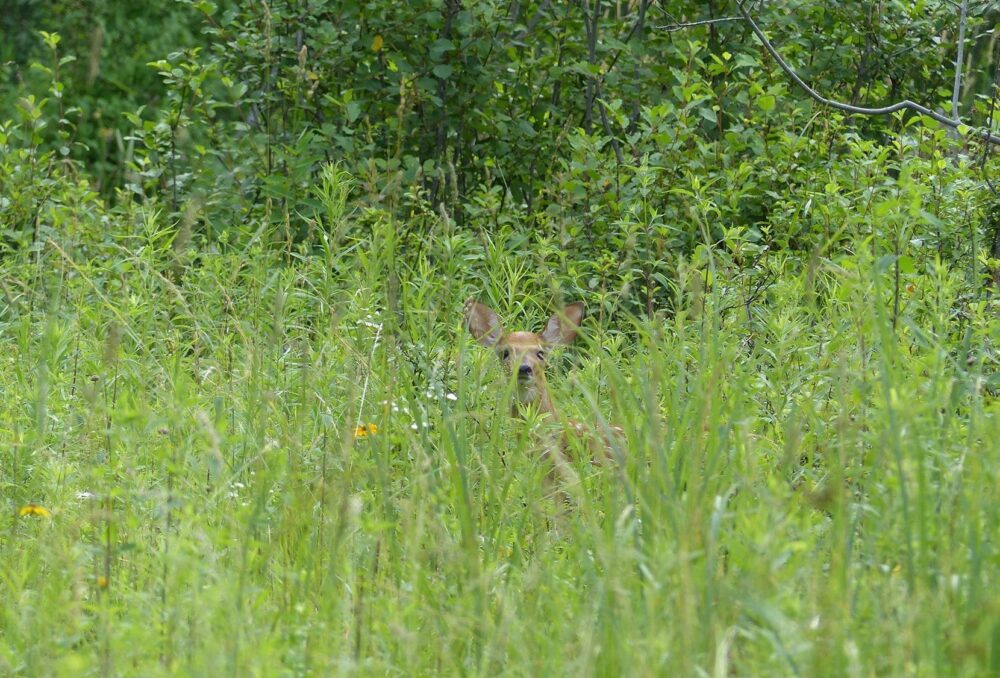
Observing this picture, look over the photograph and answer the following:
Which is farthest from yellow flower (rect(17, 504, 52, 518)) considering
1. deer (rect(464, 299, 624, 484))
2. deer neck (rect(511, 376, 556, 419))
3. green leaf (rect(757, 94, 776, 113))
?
green leaf (rect(757, 94, 776, 113))

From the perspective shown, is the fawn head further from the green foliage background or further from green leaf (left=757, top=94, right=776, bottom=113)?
green leaf (left=757, top=94, right=776, bottom=113)

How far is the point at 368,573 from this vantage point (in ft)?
10.6

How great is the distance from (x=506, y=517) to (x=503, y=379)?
518mm

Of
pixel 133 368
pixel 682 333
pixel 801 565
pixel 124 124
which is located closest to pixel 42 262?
pixel 133 368

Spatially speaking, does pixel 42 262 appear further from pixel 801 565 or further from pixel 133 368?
pixel 801 565

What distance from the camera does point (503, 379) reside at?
4.22 m

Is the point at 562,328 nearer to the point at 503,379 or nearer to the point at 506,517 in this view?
the point at 503,379

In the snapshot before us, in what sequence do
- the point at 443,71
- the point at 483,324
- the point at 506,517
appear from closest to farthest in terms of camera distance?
1. the point at 506,517
2. the point at 483,324
3. the point at 443,71

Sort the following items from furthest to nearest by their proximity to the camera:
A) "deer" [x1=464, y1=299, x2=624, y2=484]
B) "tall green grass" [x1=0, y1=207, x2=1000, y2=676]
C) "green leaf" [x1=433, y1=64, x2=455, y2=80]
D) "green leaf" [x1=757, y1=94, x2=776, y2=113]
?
"green leaf" [x1=433, y1=64, x2=455, y2=80]
"green leaf" [x1=757, y1=94, x2=776, y2=113]
"deer" [x1=464, y1=299, x2=624, y2=484]
"tall green grass" [x1=0, y1=207, x2=1000, y2=676]

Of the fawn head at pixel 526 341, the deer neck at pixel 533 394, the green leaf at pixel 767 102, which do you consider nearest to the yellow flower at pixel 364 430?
the fawn head at pixel 526 341

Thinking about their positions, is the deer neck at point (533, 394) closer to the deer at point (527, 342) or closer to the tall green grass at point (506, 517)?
the deer at point (527, 342)

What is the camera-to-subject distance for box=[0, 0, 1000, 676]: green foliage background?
106 inches

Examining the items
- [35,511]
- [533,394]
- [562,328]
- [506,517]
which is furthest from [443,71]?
[35,511]

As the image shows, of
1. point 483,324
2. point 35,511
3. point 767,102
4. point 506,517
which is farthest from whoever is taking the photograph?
point 767,102
